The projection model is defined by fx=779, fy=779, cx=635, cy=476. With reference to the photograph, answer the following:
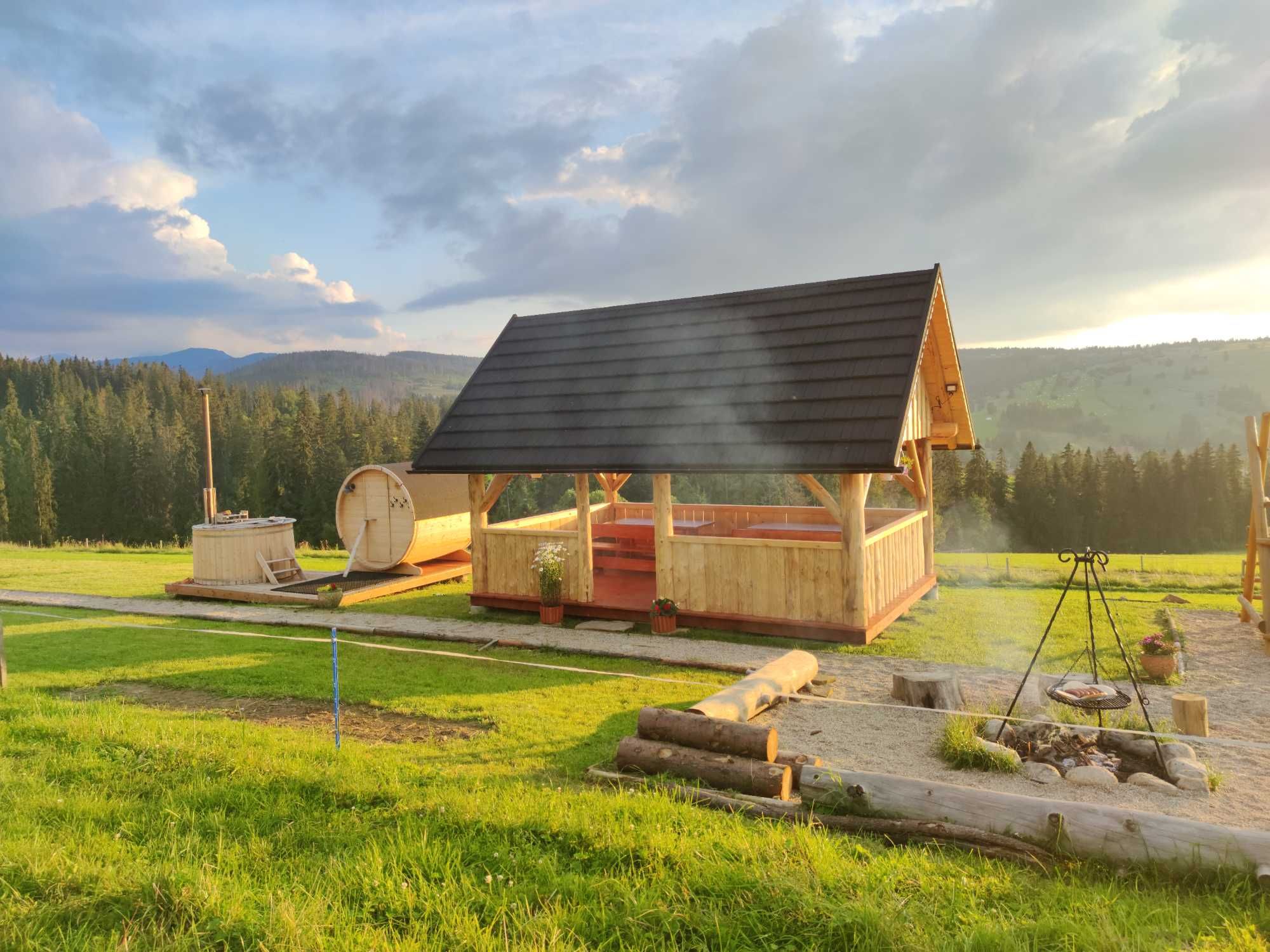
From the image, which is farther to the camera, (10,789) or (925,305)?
(925,305)

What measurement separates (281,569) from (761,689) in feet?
42.0

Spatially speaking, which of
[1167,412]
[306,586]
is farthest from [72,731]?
[1167,412]

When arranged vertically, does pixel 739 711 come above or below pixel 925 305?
below

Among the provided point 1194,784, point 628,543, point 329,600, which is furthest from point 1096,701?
point 329,600

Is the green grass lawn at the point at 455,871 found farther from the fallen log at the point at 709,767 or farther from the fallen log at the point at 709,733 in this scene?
the fallen log at the point at 709,733

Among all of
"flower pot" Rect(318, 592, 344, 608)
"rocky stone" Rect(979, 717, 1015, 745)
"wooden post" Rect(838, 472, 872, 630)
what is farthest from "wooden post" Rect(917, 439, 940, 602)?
"flower pot" Rect(318, 592, 344, 608)

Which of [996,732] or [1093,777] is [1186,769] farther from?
[996,732]

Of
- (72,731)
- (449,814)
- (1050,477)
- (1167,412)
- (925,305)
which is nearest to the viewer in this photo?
(449,814)

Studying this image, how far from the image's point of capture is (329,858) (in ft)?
14.2

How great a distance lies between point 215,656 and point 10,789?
5.74 meters

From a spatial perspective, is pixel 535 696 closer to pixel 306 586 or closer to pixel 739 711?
pixel 739 711

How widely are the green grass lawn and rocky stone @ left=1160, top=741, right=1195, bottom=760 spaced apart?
2509 millimetres

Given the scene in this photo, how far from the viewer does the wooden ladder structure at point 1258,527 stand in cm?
1066

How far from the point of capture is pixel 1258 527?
1120 centimetres
